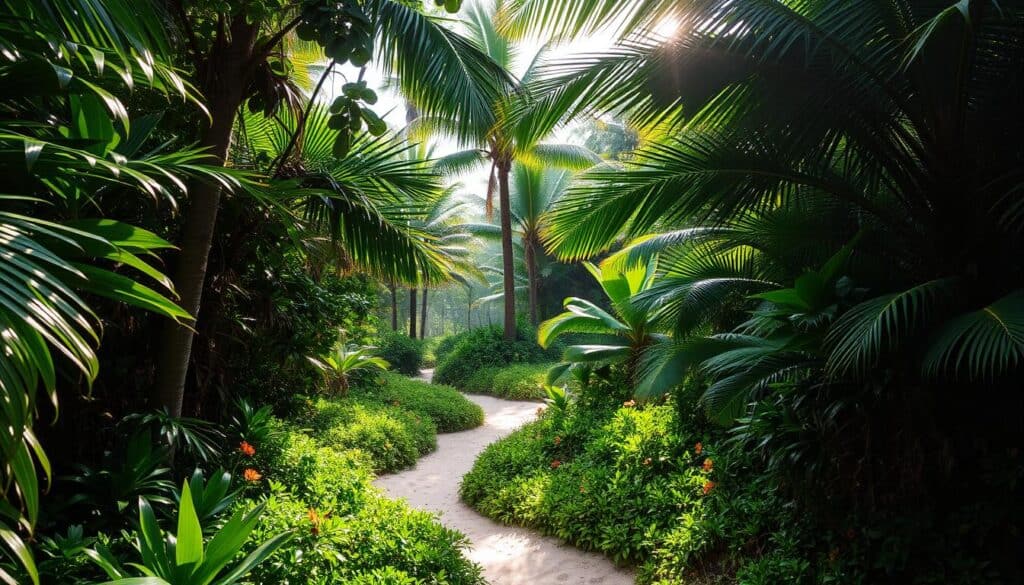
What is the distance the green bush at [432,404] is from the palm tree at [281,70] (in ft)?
Result: 21.5

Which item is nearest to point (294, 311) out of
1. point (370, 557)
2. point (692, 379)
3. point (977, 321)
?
point (370, 557)

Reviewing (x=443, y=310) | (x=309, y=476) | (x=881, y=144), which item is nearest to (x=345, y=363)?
(x=309, y=476)

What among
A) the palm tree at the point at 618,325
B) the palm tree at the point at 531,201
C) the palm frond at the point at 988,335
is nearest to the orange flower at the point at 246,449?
the palm frond at the point at 988,335

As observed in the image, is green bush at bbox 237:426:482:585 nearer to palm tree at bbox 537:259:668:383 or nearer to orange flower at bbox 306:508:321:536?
orange flower at bbox 306:508:321:536

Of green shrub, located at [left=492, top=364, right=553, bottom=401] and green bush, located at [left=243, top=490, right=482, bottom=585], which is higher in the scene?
green shrub, located at [left=492, top=364, right=553, bottom=401]

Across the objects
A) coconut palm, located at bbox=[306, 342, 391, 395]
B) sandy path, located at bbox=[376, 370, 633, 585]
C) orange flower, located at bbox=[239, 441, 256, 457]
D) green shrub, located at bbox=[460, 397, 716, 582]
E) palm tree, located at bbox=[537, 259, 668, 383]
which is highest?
palm tree, located at bbox=[537, 259, 668, 383]

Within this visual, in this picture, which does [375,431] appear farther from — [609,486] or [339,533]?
Answer: [339,533]

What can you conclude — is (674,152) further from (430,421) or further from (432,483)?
(430,421)

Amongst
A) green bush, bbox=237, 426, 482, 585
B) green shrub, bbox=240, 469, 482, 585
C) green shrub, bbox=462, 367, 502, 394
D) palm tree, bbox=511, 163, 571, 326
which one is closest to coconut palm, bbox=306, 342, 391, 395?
green bush, bbox=237, 426, 482, 585

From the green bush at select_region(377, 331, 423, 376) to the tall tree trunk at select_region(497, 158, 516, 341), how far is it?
5010mm

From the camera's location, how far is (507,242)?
16641 millimetres

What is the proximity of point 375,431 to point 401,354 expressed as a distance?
13219mm

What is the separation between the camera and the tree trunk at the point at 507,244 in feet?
52.7

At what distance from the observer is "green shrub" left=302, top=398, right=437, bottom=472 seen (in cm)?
751
